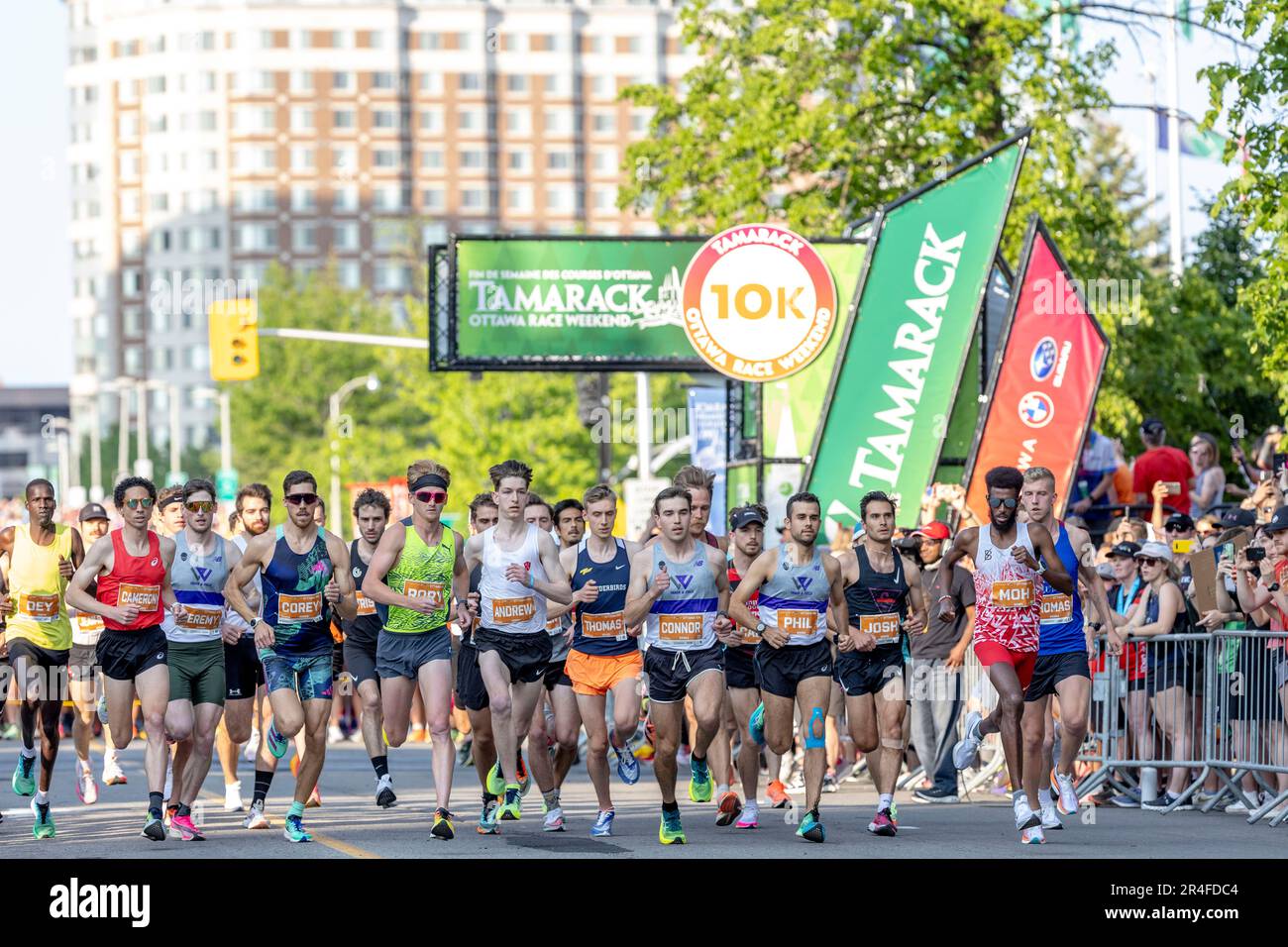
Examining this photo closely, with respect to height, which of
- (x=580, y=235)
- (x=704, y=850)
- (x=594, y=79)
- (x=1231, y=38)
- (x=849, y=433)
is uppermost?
(x=594, y=79)

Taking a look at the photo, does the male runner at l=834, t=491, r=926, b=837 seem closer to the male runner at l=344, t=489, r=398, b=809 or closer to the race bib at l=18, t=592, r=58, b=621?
the male runner at l=344, t=489, r=398, b=809

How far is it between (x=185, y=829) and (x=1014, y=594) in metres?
4.93

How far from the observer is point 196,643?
1346 cm

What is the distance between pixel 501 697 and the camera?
1352 cm

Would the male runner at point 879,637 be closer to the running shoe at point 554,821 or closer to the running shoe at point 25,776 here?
Result: the running shoe at point 554,821

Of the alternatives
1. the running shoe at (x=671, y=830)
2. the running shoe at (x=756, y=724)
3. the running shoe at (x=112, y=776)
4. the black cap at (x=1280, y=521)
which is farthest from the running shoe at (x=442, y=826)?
the running shoe at (x=112, y=776)

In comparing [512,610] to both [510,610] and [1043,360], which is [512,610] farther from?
[1043,360]

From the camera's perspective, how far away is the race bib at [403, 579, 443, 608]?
44.1 ft

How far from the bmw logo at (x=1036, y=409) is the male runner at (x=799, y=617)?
34.7 ft

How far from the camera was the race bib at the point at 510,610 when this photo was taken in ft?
44.8

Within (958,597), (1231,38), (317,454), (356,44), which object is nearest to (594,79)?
(356,44)
